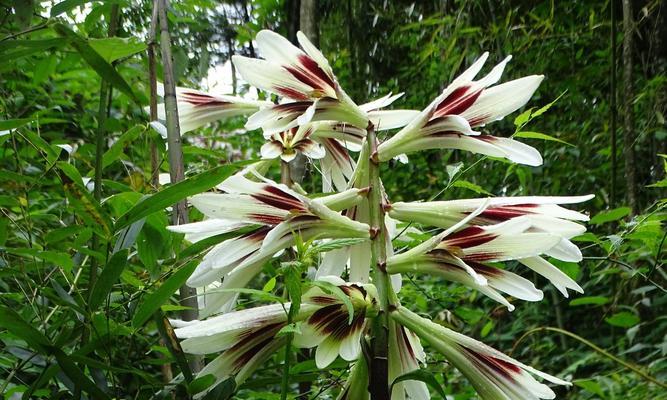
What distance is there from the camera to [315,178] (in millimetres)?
2801

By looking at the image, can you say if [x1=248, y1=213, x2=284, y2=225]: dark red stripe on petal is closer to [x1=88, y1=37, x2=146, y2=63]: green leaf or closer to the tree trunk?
[x1=88, y1=37, x2=146, y2=63]: green leaf

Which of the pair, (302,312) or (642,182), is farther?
(642,182)

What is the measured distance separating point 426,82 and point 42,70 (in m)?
2.45

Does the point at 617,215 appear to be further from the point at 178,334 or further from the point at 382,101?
the point at 178,334

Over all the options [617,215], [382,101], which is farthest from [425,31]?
[382,101]

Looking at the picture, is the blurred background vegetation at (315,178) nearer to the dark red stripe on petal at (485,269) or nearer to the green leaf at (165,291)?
the green leaf at (165,291)

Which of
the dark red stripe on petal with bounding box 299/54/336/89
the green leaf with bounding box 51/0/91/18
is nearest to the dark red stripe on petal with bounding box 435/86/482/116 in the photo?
the dark red stripe on petal with bounding box 299/54/336/89

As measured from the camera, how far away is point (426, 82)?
127 inches

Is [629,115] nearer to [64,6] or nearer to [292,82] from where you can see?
[292,82]

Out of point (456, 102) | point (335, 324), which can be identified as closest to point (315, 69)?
point (456, 102)

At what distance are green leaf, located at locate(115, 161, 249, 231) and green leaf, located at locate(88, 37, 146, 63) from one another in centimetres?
19

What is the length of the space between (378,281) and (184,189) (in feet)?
0.60

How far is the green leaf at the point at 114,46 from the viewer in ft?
2.05

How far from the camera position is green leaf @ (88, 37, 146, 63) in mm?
625
